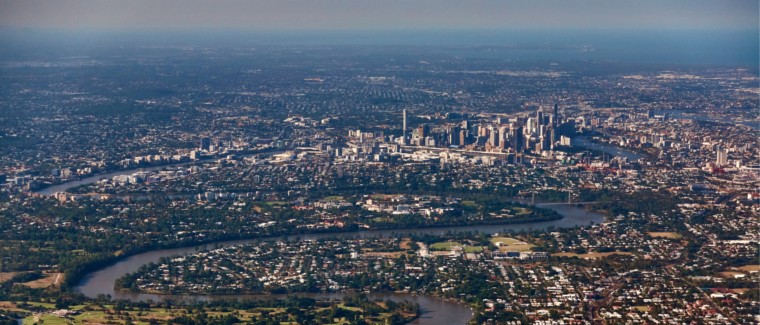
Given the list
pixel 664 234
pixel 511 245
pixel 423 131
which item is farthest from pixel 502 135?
pixel 511 245

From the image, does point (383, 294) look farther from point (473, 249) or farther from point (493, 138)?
point (493, 138)

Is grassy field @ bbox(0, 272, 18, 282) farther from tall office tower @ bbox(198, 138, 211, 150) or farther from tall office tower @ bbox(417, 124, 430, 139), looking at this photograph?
tall office tower @ bbox(417, 124, 430, 139)

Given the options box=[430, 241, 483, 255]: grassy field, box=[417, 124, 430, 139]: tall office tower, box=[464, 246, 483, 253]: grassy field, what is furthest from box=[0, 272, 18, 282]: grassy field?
box=[417, 124, 430, 139]: tall office tower

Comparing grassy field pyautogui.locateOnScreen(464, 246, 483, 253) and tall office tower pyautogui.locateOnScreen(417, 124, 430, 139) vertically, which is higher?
grassy field pyautogui.locateOnScreen(464, 246, 483, 253)

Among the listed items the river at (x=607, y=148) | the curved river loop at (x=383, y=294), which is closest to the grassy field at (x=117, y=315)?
the curved river loop at (x=383, y=294)

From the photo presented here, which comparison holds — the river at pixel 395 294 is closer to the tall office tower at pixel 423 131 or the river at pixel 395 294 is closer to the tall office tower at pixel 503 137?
the tall office tower at pixel 503 137

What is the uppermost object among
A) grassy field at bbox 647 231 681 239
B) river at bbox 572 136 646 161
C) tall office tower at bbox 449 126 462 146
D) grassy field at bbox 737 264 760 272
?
grassy field at bbox 737 264 760 272
